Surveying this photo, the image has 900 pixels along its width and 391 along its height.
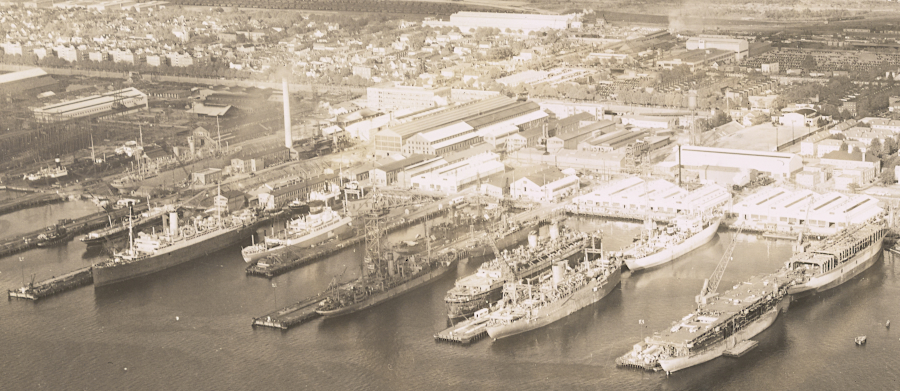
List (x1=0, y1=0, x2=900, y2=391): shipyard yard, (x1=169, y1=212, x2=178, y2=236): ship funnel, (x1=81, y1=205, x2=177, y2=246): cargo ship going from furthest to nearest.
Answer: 1. (x1=81, y1=205, x2=177, y2=246): cargo ship
2. (x1=169, y1=212, x2=178, y2=236): ship funnel
3. (x1=0, y1=0, x2=900, y2=391): shipyard yard

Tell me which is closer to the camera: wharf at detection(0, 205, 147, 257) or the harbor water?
the harbor water

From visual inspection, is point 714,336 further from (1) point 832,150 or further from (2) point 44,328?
(1) point 832,150

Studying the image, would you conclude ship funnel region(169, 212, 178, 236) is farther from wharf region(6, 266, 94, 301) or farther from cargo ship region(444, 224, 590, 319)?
cargo ship region(444, 224, 590, 319)

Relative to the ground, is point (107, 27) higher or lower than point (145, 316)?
higher

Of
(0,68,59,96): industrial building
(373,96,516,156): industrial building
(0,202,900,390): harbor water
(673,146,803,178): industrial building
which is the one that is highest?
(0,68,59,96): industrial building

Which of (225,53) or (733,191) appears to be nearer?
(733,191)

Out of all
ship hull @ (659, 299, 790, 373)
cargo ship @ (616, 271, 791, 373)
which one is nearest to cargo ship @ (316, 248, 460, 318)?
cargo ship @ (616, 271, 791, 373)

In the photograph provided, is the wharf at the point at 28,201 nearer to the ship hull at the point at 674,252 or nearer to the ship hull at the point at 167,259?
the ship hull at the point at 167,259

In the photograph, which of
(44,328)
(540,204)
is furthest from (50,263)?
(540,204)
